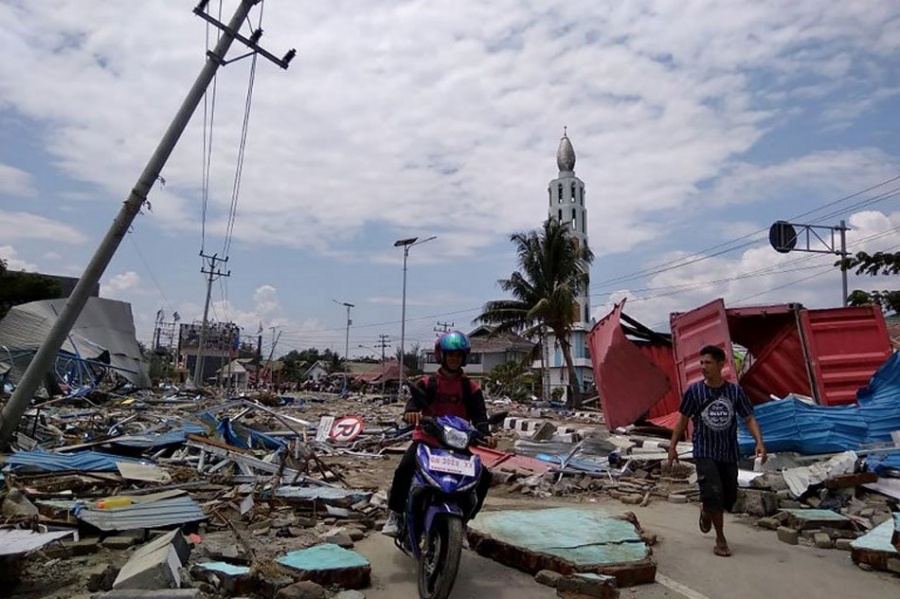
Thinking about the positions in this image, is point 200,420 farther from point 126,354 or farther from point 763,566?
point 126,354

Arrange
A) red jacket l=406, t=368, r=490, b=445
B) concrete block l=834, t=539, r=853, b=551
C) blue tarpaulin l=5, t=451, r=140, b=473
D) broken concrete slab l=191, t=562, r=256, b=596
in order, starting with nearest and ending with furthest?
broken concrete slab l=191, t=562, r=256, b=596 < red jacket l=406, t=368, r=490, b=445 < concrete block l=834, t=539, r=853, b=551 < blue tarpaulin l=5, t=451, r=140, b=473

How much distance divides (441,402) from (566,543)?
1463 mm

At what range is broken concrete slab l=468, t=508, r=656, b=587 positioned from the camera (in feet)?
14.8

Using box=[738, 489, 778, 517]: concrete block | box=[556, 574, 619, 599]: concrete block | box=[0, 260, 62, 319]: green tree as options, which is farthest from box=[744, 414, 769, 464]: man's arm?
box=[0, 260, 62, 319]: green tree

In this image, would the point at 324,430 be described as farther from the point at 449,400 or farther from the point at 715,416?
the point at 715,416

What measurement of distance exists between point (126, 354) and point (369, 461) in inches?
1477

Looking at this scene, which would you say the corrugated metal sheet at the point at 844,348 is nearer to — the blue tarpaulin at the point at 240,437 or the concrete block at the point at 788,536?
the concrete block at the point at 788,536

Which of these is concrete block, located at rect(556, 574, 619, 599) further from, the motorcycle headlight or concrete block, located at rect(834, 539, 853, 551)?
concrete block, located at rect(834, 539, 853, 551)

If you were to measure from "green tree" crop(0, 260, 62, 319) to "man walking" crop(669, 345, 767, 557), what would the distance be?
4181 cm

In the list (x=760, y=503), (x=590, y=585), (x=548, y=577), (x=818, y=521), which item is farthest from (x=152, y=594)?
(x=760, y=503)

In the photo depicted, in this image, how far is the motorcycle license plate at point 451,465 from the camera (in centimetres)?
407

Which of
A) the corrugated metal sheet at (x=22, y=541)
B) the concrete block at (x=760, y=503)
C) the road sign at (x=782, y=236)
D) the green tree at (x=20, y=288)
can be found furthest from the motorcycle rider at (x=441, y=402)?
the green tree at (x=20, y=288)

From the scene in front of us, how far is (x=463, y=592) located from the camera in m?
4.30

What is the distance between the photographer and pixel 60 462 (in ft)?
→ 25.9
